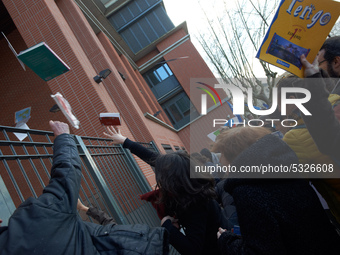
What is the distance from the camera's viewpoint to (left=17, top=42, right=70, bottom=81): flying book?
340 cm

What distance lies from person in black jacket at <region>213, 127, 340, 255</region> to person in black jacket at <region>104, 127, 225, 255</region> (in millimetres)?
400

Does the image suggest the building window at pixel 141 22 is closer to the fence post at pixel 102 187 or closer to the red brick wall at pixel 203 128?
the red brick wall at pixel 203 128

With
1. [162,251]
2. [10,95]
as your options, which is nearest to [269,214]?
[162,251]

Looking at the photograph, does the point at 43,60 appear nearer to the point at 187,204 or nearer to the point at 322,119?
the point at 187,204

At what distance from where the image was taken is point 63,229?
1368mm

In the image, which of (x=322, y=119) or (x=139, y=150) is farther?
(x=139, y=150)

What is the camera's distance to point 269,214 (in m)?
1.44

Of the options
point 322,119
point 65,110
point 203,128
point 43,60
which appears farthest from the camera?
point 203,128

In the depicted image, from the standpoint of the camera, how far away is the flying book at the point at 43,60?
340 cm

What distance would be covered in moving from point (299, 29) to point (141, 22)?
19.9 m

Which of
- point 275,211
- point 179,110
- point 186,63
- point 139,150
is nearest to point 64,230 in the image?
point 275,211

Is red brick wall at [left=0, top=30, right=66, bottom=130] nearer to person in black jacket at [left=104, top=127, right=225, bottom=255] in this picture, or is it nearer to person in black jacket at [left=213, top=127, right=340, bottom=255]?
person in black jacket at [left=104, top=127, right=225, bottom=255]

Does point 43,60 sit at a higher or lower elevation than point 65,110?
higher

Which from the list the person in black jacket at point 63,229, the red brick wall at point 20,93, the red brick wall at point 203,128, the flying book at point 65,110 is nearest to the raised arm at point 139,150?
the flying book at point 65,110
